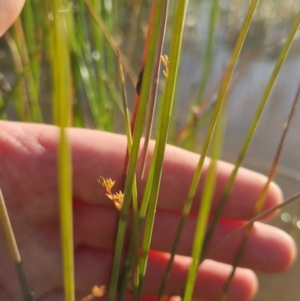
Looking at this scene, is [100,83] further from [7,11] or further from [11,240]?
[11,240]

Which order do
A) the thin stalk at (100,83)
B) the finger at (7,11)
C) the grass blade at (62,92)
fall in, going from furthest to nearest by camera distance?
the thin stalk at (100,83) < the finger at (7,11) < the grass blade at (62,92)

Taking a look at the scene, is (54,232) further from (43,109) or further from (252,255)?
(43,109)

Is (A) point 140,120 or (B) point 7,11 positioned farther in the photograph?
(B) point 7,11

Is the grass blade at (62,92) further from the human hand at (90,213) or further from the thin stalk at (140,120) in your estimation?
the human hand at (90,213)

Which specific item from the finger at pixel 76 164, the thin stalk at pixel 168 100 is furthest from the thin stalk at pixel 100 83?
the thin stalk at pixel 168 100

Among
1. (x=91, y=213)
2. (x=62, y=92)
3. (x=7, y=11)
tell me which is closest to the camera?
(x=62, y=92)

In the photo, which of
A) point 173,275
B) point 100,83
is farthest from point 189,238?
point 100,83

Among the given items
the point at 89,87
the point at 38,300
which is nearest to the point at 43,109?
the point at 89,87
